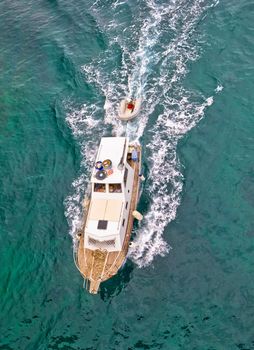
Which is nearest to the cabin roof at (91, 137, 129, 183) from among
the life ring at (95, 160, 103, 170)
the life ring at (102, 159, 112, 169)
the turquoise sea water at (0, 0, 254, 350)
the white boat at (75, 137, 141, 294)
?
the white boat at (75, 137, 141, 294)

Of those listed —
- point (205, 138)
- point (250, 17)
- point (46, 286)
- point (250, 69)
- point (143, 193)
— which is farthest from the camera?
point (250, 17)

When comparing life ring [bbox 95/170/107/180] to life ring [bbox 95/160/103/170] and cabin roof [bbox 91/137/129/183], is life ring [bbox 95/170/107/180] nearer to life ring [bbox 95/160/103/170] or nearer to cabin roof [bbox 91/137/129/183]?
cabin roof [bbox 91/137/129/183]

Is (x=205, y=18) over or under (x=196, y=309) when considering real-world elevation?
over

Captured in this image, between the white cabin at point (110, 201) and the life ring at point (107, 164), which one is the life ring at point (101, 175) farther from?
the life ring at point (107, 164)

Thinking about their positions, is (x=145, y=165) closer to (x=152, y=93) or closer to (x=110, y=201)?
(x=110, y=201)

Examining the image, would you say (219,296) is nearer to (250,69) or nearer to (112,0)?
(250,69)

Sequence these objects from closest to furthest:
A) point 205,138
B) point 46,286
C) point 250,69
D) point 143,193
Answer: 1. point 46,286
2. point 143,193
3. point 205,138
4. point 250,69

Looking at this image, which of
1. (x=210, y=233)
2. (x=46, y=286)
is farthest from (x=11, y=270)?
(x=210, y=233)
